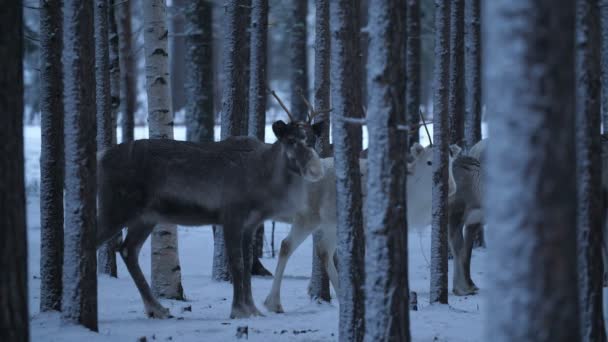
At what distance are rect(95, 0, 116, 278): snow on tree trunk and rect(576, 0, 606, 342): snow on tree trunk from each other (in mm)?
5419

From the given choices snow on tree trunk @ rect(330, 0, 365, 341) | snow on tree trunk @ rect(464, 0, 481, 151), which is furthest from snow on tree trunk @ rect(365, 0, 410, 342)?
snow on tree trunk @ rect(464, 0, 481, 151)

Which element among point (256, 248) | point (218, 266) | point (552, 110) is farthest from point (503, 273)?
point (256, 248)

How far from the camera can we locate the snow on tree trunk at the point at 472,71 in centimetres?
1127

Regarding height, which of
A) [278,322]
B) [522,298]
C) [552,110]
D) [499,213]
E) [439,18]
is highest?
[439,18]

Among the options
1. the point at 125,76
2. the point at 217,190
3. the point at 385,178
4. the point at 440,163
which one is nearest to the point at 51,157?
the point at 217,190

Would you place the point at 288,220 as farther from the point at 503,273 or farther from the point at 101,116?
the point at 503,273

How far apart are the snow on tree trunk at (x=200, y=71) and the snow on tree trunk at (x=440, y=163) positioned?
6.65 meters

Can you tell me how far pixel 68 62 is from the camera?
17.5 ft

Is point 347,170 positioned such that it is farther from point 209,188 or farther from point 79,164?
point 209,188

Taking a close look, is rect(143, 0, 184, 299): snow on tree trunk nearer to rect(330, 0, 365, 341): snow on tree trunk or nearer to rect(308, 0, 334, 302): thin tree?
rect(308, 0, 334, 302): thin tree

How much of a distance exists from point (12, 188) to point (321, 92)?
4.31 m

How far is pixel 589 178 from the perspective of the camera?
4.71 m

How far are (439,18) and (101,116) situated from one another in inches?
161

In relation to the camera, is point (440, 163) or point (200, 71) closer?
point (440, 163)
